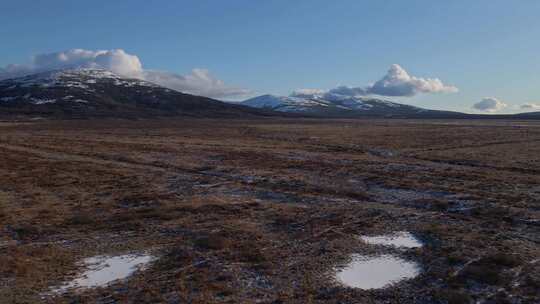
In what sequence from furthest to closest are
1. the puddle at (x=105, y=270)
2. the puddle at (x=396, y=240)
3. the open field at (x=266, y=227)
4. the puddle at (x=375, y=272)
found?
the puddle at (x=396, y=240) < the puddle at (x=375, y=272) < the puddle at (x=105, y=270) < the open field at (x=266, y=227)

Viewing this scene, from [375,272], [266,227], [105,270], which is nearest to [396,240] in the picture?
[375,272]

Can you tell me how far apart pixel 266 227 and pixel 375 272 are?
583cm

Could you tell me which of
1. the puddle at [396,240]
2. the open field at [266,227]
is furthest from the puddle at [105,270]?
the puddle at [396,240]

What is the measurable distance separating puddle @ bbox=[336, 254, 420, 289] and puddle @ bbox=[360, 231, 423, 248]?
55.4 inches

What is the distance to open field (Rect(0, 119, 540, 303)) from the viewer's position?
1177 cm

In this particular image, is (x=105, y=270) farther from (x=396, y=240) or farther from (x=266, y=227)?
(x=396, y=240)

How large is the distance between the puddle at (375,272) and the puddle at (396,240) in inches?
55.4

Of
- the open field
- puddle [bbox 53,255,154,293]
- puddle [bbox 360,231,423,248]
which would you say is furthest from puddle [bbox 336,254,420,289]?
puddle [bbox 53,255,154,293]

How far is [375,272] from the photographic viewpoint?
1320cm

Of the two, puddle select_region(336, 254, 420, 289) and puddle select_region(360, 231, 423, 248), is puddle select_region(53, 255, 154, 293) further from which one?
puddle select_region(360, 231, 423, 248)

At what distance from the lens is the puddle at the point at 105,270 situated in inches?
480

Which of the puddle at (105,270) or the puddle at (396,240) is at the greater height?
the puddle at (396,240)

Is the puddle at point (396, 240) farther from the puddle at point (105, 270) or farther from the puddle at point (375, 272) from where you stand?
the puddle at point (105, 270)

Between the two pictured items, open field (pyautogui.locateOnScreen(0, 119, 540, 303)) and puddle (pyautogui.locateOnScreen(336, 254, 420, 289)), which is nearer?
open field (pyautogui.locateOnScreen(0, 119, 540, 303))
